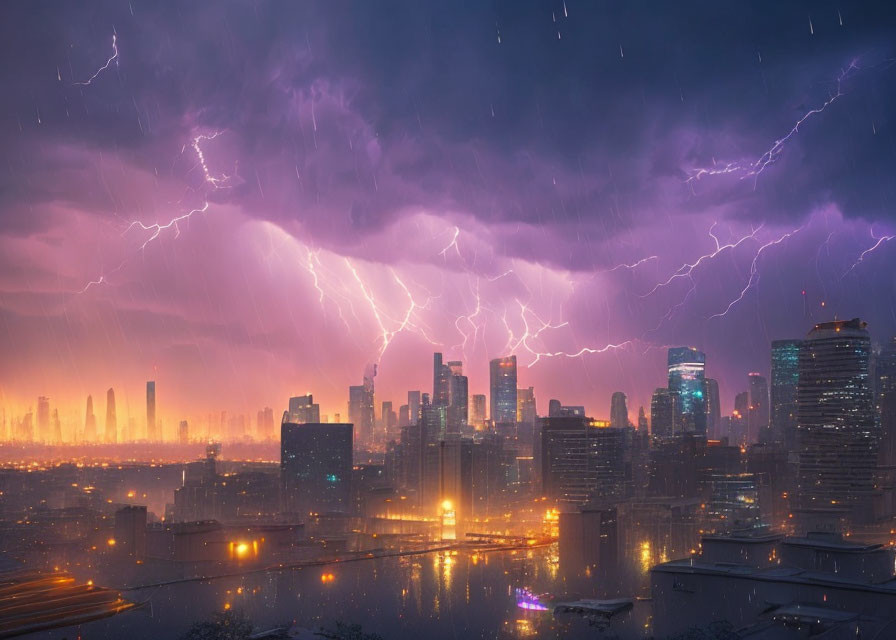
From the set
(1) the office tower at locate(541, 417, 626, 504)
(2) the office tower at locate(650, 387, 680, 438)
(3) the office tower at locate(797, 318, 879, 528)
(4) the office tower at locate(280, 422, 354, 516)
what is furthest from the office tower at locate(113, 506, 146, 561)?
(2) the office tower at locate(650, 387, 680, 438)

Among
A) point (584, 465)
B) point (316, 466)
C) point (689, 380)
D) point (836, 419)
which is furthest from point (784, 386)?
point (316, 466)

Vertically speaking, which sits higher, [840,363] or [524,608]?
[840,363]

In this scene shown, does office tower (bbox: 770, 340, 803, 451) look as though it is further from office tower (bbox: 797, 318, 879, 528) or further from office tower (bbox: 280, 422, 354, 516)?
office tower (bbox: 280, 422, 354, 516)

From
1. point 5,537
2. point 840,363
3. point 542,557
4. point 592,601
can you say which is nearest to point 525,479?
point 840,363

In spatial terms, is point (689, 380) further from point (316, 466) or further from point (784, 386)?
point (316, 466)

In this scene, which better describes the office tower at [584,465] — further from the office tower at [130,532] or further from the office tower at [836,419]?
the office tower at [130,532]

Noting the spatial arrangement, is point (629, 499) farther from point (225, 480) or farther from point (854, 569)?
point (854, 569)
